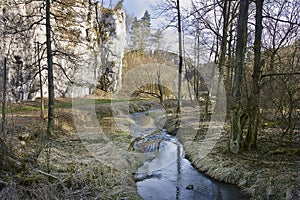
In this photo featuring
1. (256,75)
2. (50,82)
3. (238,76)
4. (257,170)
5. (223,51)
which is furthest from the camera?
(223,51)

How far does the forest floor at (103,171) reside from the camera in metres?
4.38

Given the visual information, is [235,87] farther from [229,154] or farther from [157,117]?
[157,117]

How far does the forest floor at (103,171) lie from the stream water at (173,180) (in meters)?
0.27

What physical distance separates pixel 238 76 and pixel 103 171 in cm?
457

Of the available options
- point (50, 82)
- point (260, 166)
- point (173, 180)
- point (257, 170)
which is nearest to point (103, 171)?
point (173, 180)

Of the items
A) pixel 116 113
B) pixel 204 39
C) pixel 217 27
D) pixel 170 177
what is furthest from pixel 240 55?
pixel 116 113

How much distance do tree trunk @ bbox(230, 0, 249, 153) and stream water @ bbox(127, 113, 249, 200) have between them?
5.01ft

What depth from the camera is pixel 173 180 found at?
681 cm

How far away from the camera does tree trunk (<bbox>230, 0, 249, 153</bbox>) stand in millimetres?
7090

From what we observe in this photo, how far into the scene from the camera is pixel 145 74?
2170 centimetres

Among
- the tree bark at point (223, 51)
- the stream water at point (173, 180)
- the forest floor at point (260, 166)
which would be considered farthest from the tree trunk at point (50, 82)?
the tree bark at point (223, 51)

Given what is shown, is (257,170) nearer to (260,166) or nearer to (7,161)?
(260,166)

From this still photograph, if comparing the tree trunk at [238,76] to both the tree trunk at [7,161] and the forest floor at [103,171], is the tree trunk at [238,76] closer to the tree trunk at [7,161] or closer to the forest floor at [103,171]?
the forest floor at [103,171]

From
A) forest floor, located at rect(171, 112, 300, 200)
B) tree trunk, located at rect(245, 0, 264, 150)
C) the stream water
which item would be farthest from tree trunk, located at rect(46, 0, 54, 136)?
tree trunk, located at rect(245, 0, 264, 150)
